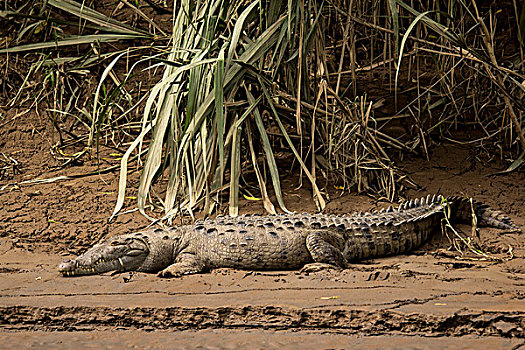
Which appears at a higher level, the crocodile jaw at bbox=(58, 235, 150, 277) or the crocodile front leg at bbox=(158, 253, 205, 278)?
the crocodile jaw at bbox=(58, 235, 150, 277)

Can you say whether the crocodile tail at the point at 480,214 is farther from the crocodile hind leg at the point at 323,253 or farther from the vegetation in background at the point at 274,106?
the crocodile hind leg at the point at 323,253

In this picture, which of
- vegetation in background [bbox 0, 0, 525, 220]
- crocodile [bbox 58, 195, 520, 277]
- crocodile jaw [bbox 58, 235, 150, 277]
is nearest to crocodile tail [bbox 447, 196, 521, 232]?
crocodile [bbox 58, 195, 520, 277]

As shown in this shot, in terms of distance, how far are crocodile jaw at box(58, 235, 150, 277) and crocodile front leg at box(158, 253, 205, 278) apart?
0.22 meters

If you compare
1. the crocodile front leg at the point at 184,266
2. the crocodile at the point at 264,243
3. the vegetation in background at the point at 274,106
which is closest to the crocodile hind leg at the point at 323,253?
the crocodile at the point at 264,243

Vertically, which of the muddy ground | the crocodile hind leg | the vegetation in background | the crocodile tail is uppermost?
the vegetation in background

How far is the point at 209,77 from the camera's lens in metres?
4.56

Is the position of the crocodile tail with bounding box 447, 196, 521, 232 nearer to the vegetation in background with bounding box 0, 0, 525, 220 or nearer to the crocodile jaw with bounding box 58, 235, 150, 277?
the vegetation in background with bounding box 0, 0, 525, 220

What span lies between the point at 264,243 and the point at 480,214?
153 cm

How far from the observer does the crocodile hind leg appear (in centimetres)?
384

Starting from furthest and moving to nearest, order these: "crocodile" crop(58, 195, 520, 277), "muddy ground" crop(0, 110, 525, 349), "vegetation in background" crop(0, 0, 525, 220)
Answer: "vegetation in background" crop(0, 0, 525, 220)
"crocodile" crop(58, 195, 520, 277)
"muddy ground" crop(0, 110, 525, 349)

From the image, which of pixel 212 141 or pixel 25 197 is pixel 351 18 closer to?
pixel 212 141

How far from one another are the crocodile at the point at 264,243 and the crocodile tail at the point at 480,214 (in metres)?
0.01

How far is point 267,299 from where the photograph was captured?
311cm

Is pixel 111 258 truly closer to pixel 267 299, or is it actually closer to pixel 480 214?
pixel 267 299
